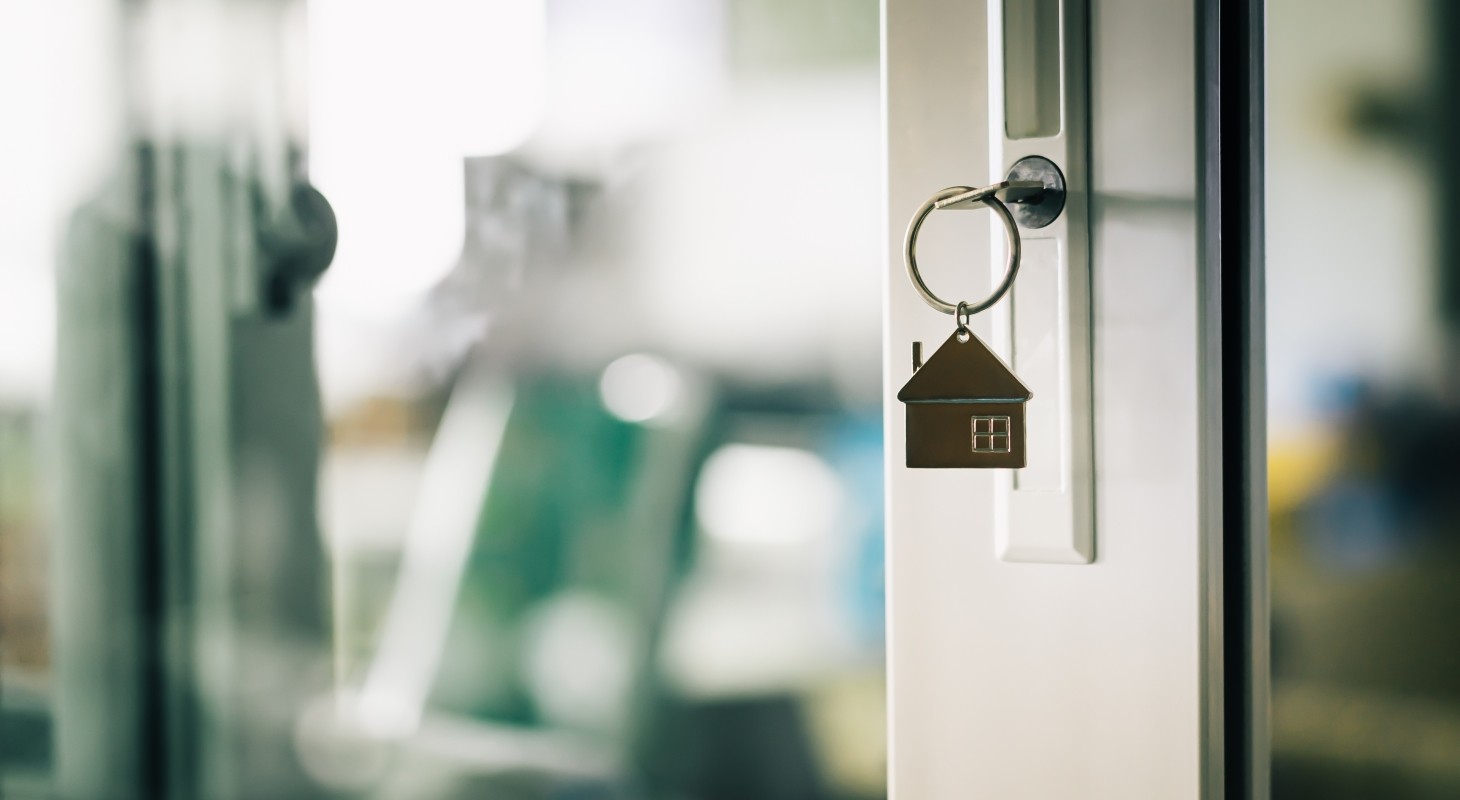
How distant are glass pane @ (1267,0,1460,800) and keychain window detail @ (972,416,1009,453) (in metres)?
0.14

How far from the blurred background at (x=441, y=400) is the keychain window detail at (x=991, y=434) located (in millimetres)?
119

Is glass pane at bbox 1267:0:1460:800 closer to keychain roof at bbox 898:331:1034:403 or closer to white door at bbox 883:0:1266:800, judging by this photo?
white door at bbox 883:0:1266:800

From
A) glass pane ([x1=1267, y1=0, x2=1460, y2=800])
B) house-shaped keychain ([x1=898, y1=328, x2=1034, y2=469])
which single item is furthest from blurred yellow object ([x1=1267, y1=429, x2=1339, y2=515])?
house-shaped keychain ([x1=898, y1=328, x2=1034, y2=469])

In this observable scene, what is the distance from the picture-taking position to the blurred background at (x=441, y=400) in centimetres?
61

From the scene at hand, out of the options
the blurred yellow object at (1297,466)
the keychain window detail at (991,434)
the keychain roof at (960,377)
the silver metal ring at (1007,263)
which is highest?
the silver metal ring at (1007,263)

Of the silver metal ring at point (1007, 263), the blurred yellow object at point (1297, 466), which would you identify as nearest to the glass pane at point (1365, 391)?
the blurred yellow object at point (1297, 466)

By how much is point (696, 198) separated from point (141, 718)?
0.61 m

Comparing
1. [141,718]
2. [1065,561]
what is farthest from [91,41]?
[1065,561]

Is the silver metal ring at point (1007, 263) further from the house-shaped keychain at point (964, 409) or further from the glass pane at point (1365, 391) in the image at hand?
the glass pane at point (1365, 391)

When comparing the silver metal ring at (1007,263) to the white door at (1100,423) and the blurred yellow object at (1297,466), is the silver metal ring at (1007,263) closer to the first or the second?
the white door at (1100,423)

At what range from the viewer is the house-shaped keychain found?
46cm

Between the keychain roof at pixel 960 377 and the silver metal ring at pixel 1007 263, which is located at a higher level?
the silver metal ring at pixel 1007 263

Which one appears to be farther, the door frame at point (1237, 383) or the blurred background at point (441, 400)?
the blurred background at point (441, 400)

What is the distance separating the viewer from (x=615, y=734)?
65cm
